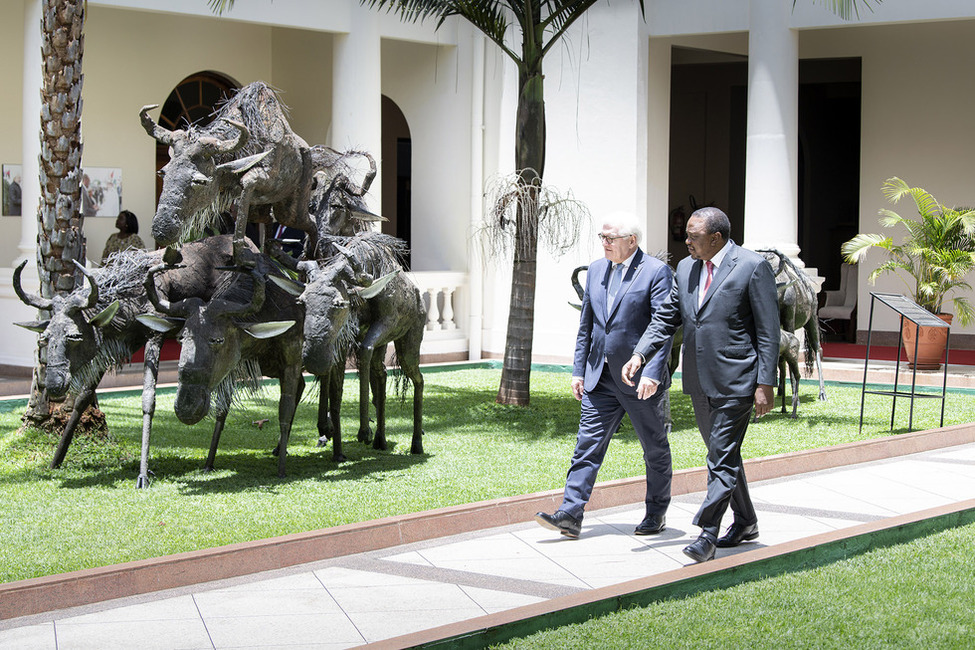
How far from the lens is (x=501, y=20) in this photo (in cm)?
1314

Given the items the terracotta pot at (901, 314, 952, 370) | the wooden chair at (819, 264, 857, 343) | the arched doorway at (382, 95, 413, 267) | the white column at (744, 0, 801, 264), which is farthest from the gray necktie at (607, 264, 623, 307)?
the arched doorway at (382, 95, 413, 267)

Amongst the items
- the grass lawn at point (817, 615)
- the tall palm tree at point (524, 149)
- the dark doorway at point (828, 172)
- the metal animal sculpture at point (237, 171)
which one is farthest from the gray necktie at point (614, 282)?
the dark doorway at point (828, 172)

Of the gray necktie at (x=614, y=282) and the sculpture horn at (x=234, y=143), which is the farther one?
the sculpture horn at (x=234, y=143)

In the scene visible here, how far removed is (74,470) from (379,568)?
362cm

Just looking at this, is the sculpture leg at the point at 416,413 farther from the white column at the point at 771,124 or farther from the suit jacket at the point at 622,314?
the white column at the point at 771,124

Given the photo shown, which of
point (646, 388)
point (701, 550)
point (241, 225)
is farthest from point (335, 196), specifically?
point (701, 550)

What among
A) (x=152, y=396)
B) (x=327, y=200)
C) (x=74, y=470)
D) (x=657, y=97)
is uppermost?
(x=657, y=97)

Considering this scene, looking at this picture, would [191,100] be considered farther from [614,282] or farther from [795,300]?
[614,282]

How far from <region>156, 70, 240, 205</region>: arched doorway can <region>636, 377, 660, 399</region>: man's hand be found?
14266 mm

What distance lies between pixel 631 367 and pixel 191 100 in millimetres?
15002

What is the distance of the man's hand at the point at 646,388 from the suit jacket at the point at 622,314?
0.57 feet

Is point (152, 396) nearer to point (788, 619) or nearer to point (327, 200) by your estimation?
point (327, 200)

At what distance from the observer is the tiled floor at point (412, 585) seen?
17.7 feet

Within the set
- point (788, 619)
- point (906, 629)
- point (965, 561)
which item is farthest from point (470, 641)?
point (965, 561)
